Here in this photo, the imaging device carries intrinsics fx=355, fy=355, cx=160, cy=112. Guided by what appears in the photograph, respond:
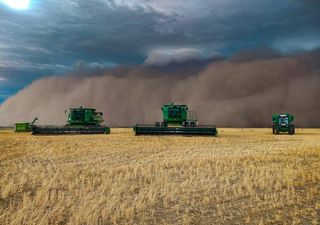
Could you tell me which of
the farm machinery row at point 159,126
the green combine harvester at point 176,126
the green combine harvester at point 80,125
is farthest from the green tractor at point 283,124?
the green combine harvester at point 80,125

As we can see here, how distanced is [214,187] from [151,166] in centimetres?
566

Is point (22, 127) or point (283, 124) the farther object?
point (22, 127)

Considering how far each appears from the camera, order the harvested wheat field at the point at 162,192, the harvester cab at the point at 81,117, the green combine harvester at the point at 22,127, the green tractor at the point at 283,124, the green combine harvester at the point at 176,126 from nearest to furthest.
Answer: the harvested wheat field at the point at 162,192 < the green combine harvester at the point at 176,126 < the harvester cab at the point at 81,117 < the green tractor at the point at 283,124 < the green combine harvester at the point at 22,127

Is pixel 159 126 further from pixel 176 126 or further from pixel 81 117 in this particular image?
pixel 81 117

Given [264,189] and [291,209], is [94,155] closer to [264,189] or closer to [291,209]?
[264,189]

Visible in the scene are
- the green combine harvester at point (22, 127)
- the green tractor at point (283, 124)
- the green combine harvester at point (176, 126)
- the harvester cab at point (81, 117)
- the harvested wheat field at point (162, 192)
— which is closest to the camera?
the harvested wheat field at point (162, 192)

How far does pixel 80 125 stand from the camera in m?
56.6

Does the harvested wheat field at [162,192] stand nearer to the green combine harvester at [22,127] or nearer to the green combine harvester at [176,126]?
the green combine harvester at [176,126]

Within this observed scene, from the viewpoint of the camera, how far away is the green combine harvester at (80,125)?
51.4 m

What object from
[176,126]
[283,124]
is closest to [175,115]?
[176,126]

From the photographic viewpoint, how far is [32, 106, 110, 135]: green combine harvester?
51406 millimetres

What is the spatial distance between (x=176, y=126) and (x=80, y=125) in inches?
611

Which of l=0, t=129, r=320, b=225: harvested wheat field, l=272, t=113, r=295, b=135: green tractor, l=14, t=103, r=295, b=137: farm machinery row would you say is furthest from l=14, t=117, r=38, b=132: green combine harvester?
l=0, t=129, r=320, b=225: harvested wheat field

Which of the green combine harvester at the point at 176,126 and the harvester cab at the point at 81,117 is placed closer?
the green combine harvester at the point at 176,126
